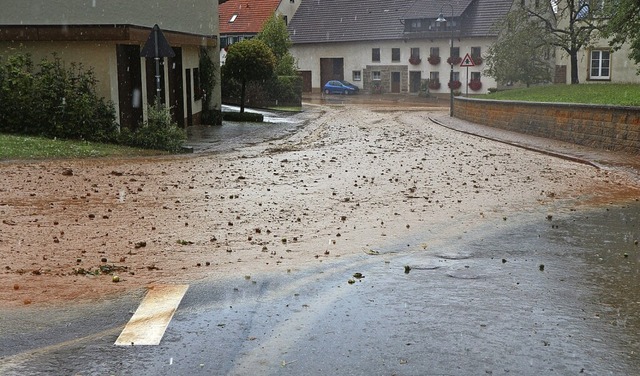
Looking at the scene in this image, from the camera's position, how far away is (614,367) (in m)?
5.50

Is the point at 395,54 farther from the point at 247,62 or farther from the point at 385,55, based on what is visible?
the point at 247,62

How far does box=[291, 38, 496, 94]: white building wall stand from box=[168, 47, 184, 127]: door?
39.8 m

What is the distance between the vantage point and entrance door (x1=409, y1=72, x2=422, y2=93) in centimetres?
7231

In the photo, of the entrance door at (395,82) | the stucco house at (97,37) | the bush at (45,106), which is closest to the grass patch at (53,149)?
the bush at (45,106)

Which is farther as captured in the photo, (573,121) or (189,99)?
(189,99)

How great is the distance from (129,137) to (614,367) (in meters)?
16.4

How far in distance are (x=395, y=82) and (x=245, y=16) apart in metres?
15.2

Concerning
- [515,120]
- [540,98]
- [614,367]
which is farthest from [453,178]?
[540,98]

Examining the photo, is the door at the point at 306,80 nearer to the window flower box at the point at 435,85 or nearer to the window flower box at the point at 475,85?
the window flower box at the point at 435,85

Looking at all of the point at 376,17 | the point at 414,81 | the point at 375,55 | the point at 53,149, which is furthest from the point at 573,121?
the point at 376,17

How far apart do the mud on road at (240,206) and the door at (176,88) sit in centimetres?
841

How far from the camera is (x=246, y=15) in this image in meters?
78.3

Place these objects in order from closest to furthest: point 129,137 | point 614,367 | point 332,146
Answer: point 614,367 → point 129,137 → point 332,146

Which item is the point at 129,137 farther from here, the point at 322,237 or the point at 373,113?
the point at 373,113
